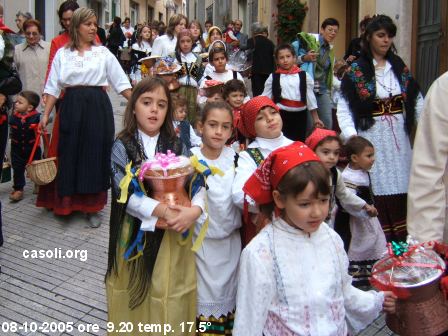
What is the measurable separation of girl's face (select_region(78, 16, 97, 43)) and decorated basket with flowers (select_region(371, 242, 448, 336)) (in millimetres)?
3543

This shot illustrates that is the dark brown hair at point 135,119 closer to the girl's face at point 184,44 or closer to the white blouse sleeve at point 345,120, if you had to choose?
the white blouse sleeve at point 345,120

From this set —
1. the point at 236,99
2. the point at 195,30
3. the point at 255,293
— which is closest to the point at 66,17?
the point at 236,99

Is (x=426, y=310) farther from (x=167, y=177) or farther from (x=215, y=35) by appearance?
(x=215, y=35)

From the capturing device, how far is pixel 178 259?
2.92 m

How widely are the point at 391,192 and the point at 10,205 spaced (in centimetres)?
395

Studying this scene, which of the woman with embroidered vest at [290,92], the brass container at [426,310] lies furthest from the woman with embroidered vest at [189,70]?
the brass container at [426,310]

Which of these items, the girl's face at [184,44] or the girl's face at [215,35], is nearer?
the girl's face at [184,44]

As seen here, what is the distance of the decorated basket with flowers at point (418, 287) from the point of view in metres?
2.35

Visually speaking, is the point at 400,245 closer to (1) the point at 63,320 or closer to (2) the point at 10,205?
(1) the point at 63,320

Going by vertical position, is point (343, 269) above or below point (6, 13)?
below

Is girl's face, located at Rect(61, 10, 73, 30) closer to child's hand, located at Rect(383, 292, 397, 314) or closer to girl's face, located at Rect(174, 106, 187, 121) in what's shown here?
girl's face, located at Rect(174, 106, 187, 121)

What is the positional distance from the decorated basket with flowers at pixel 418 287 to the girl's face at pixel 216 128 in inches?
48.5

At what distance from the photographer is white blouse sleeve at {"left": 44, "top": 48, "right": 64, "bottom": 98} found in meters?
5.14

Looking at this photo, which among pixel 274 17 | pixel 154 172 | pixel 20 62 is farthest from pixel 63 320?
pixel 274 17
